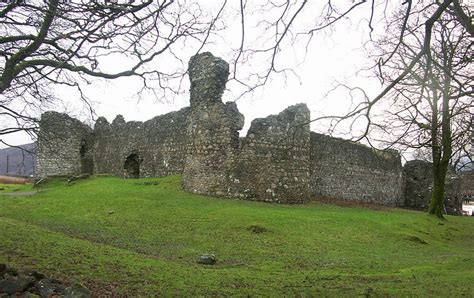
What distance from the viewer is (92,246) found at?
400 inches

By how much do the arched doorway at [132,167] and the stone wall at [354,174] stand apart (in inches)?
403

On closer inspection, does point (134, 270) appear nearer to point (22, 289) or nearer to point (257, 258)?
point (22, 289)

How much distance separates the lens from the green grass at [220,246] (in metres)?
7.71

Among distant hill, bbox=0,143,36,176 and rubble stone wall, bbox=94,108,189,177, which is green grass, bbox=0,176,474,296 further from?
rubble stone wall, bbox=94,108,189,177

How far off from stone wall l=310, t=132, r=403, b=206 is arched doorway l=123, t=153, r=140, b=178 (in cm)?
1025

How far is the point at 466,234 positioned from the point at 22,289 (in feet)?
55.6

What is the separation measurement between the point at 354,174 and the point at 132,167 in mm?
13530

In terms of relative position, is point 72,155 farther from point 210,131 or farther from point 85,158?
point 210,131

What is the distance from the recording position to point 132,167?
26797 mm

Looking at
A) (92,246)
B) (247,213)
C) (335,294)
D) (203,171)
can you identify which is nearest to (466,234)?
(247,213)

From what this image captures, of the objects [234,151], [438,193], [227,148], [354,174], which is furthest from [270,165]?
[354,174]

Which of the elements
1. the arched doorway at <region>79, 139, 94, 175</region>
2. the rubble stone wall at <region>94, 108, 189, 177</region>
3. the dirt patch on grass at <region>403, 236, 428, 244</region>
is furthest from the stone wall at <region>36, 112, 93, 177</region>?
the dirt patch on grass at <region>403, 236, 428, 244</region>

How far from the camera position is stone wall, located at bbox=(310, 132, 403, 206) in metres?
25.5

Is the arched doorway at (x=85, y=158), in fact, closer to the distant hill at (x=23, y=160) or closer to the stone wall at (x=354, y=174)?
the distant hill at (x=23, y=160)
